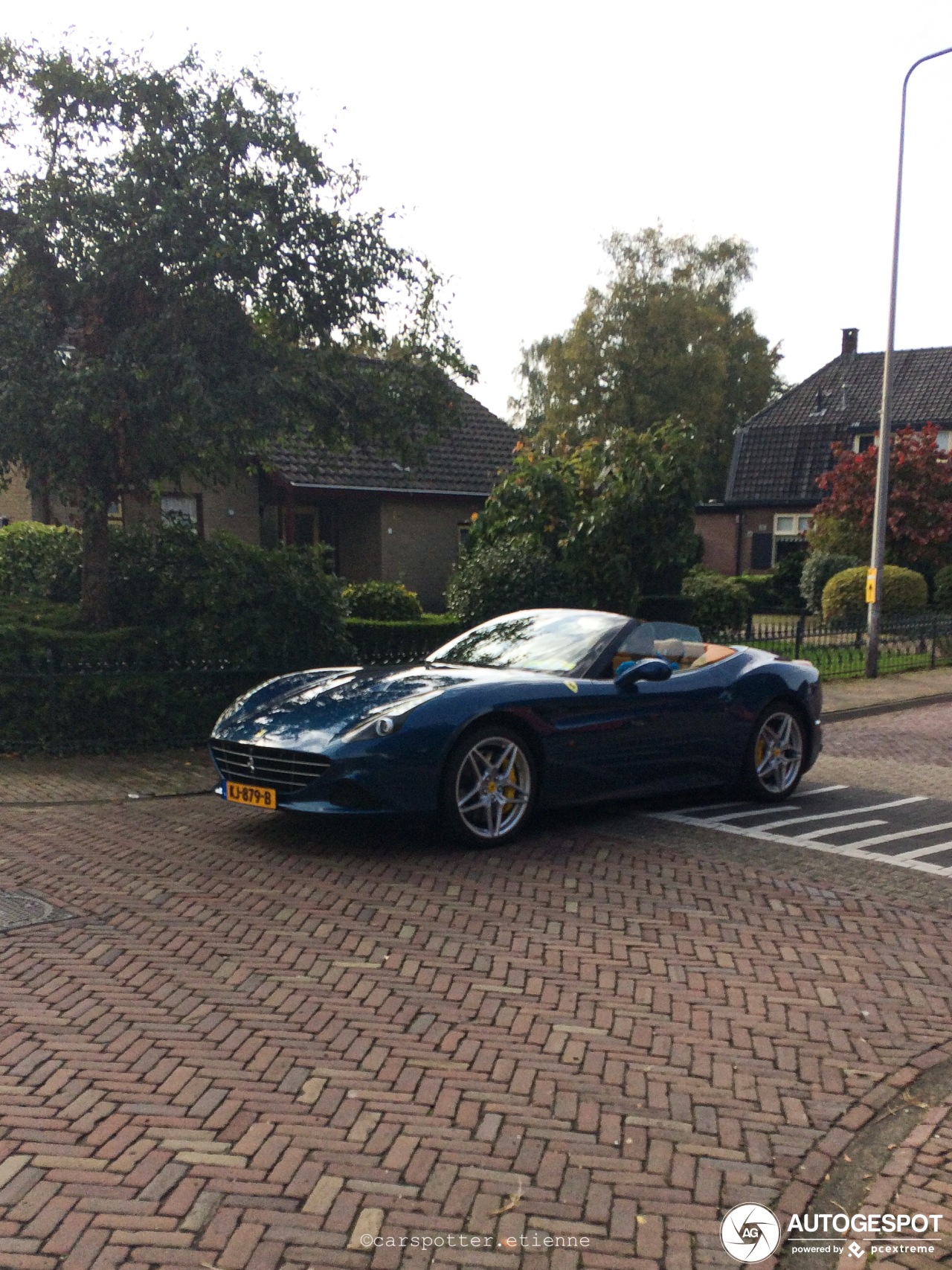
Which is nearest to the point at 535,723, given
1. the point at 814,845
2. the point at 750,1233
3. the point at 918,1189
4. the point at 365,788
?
the point at 365,788

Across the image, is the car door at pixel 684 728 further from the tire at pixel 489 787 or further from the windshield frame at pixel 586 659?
the tire at pixel 489 787

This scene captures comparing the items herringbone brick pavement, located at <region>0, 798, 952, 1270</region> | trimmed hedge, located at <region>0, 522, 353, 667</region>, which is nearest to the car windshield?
herringbone brick pavement, located at <region>0, 798, 952, 1270</region>

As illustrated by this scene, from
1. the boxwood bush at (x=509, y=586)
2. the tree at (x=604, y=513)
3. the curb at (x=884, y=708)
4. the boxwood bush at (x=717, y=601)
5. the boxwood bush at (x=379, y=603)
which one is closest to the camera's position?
the curb at (x=884, y=708)

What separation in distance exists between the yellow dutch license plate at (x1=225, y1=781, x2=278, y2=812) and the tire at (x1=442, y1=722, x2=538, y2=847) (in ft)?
3.25

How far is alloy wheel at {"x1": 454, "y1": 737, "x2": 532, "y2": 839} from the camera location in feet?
23.4

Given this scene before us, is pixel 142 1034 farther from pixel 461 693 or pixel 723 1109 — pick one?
pixel 461 693

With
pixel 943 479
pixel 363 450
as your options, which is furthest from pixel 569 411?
pixel 363 450

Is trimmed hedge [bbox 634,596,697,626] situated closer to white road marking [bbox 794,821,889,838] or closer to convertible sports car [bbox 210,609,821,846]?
convertible sports car [bbox 210,609,821,846]

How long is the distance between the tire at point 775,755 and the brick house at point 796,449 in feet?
107

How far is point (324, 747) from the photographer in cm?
679

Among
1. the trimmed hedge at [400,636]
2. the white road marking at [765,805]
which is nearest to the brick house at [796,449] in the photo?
the trimmed hedge at [400,636]

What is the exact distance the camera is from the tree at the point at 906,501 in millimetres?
29828

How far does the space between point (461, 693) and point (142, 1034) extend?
126 inches

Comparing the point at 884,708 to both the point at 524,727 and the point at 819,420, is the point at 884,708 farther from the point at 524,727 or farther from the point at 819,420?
the point at 819,420
